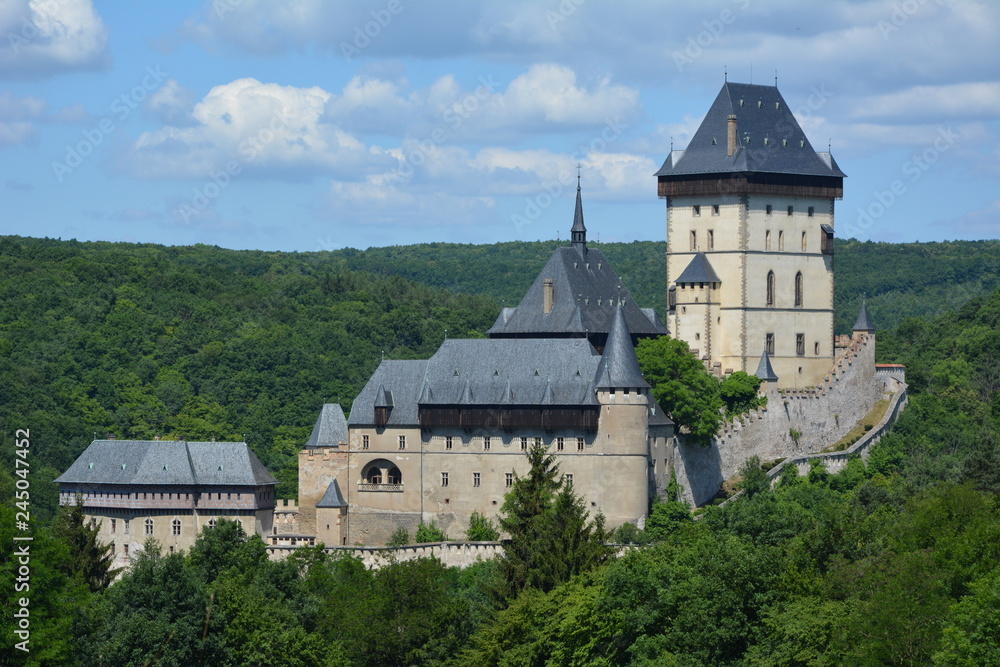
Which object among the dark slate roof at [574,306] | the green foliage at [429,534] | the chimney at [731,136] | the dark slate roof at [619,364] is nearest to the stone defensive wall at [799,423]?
the dark slate roof at [619,364]

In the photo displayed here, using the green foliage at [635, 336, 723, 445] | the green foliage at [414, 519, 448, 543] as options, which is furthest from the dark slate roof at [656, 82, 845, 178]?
the green foliage at [414, 519, 448, 543]

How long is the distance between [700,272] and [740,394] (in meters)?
5.19

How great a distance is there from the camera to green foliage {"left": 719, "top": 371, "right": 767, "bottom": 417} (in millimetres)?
69000

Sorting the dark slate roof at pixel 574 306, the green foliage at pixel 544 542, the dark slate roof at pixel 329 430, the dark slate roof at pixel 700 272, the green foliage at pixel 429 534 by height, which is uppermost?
the dark slate roof at pixel 700 272

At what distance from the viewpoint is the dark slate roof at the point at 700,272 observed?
71750 millimetres

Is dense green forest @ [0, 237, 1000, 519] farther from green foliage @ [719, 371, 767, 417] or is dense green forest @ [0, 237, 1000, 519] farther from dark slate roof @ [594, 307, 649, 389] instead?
dark slate roof @ [594, 307, 649, 389]

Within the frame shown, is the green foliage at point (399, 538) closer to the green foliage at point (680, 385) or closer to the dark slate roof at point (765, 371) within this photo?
the green foliage at point (680, 385)

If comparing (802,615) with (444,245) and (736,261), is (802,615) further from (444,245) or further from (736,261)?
(444,245)

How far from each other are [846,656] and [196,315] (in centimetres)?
8247

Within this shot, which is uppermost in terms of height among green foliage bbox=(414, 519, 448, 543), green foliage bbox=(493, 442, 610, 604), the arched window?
the arched window

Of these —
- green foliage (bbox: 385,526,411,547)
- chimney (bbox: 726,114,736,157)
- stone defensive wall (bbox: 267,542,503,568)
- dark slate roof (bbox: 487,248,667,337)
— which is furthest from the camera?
chimney (bbox: 726,114,736,157)

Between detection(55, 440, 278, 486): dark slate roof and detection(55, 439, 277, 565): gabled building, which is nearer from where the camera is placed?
detection(55, 439, 277, 565): gabled building

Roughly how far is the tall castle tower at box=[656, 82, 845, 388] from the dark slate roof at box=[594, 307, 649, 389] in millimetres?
9356

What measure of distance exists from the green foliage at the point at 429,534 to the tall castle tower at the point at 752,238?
43.3ft
